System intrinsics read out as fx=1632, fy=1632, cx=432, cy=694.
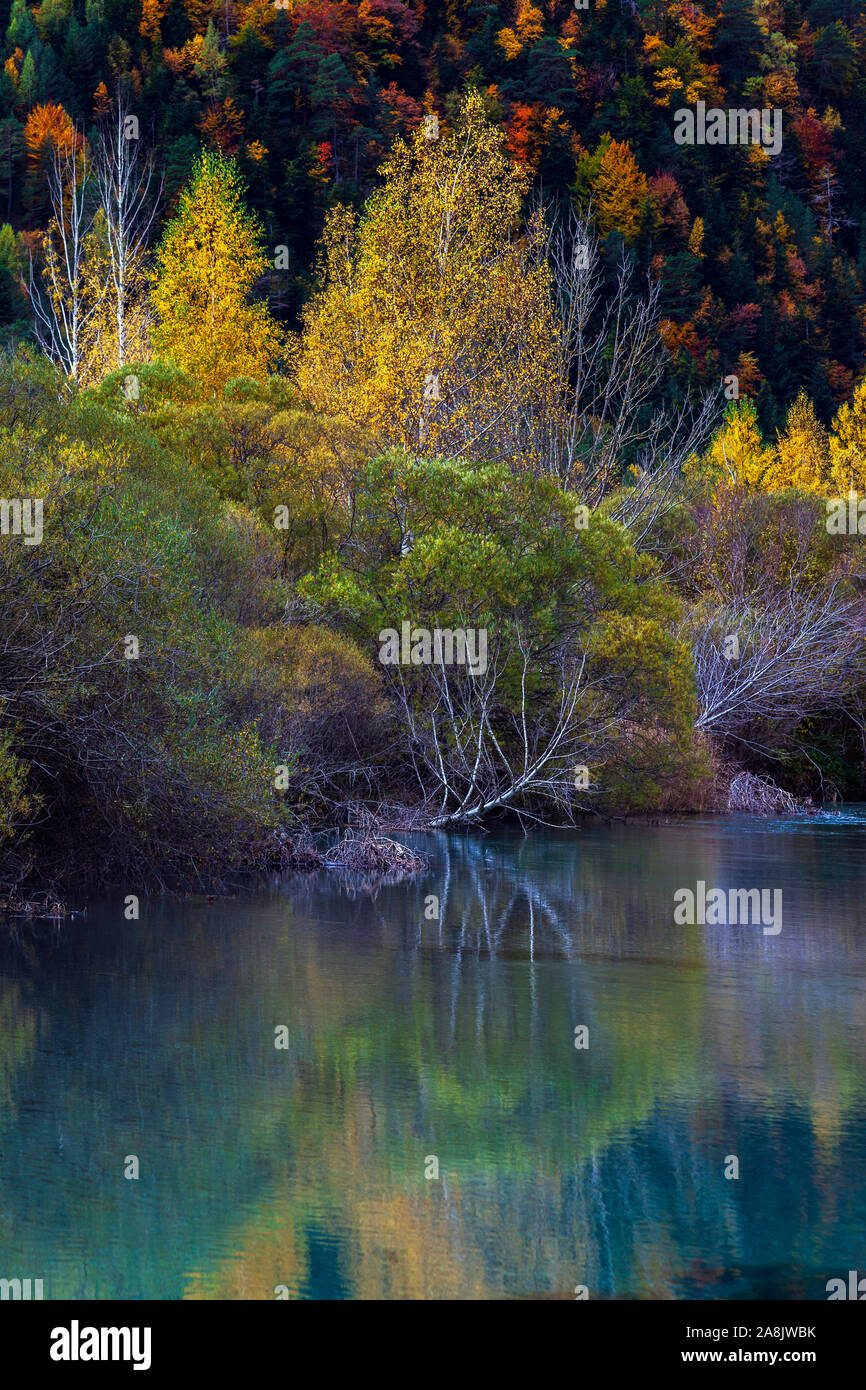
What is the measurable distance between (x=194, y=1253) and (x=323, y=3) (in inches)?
3458

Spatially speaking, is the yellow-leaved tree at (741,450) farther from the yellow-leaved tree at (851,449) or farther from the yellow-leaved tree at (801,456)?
the yellow-leaved tree at (851,449)

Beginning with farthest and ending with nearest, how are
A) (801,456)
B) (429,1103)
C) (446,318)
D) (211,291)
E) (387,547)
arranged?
(801,456)
(211,291)
(446,318)
(387,547)
(429,1103)

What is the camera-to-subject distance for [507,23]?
3595 inches

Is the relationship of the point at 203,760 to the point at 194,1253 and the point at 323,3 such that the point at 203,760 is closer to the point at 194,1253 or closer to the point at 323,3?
the point at 194,1253

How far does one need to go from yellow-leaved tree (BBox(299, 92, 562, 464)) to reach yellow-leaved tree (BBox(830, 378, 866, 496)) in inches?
721

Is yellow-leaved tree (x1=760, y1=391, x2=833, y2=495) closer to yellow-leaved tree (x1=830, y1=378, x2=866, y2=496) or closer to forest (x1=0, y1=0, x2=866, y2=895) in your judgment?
Answer: forest (x1=0, y1=0, x2=866, y2=895)

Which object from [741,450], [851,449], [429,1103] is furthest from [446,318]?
[429,1103]

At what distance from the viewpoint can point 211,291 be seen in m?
47.1

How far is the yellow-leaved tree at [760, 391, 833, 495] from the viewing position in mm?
55375

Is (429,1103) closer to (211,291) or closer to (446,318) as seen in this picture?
(446,318)

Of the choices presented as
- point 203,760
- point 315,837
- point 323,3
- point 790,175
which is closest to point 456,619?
point 315,837

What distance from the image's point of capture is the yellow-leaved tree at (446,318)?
112ft

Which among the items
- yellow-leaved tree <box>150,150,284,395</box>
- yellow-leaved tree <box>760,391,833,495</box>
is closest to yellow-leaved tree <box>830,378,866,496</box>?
yellow-leaved tree <box>760,391,833,495</box>

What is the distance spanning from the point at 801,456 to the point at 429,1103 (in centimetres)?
5185
